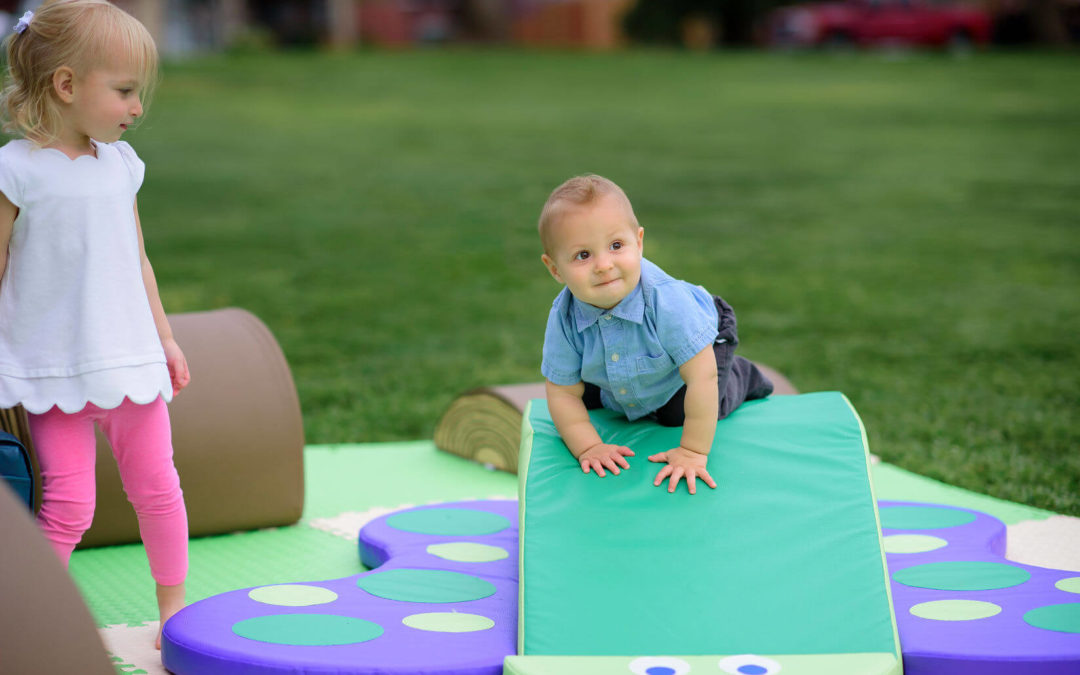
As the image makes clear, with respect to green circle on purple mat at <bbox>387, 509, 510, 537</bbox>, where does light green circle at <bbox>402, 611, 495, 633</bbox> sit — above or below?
above

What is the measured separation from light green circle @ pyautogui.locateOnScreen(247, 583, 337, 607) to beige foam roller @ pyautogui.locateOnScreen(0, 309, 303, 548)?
30.7 inches

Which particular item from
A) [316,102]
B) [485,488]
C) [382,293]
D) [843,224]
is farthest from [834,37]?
[485,488]

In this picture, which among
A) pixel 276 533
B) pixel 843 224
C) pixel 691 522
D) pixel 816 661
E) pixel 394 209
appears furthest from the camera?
pixel 394 209

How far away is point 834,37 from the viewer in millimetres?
24266

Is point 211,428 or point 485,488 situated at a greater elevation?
point 211,428

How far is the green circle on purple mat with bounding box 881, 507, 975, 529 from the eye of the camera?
3846mm

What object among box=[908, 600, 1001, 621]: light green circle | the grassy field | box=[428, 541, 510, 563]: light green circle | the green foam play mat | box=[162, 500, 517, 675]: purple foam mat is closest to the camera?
box=[162, 500, 517, 675]: purple foam mat

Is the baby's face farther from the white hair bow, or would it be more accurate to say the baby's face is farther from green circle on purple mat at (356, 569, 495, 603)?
the white hair bow

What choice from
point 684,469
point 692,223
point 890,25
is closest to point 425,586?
point 684,469

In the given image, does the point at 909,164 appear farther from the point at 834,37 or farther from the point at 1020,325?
the point at 834,37

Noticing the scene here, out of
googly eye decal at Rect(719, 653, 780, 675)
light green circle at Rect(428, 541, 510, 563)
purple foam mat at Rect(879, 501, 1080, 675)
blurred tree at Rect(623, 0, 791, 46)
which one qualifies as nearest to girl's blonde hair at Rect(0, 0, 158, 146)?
light green circle at Rect(428, 541, 510, 563)

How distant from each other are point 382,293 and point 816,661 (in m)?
5.92

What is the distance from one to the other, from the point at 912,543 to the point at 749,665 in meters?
1.17

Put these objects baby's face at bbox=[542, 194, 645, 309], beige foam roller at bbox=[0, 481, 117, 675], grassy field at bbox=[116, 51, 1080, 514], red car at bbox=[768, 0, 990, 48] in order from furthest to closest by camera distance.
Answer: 1. red car at bbox=[768, 0, 990, 48]
2. grassy field at bbox=[116, 51, 1080, 514]
3. baby's face at bbox=[542, 194, 645, 309]
4. beige foam roller at bbox=[0, 481, 117, 675]
